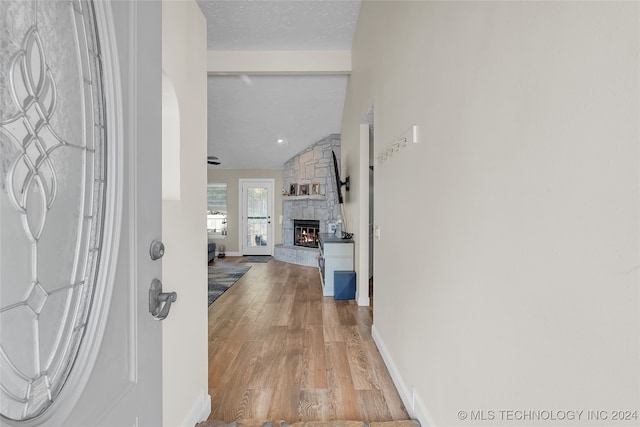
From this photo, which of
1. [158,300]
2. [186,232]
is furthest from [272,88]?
[158,300]

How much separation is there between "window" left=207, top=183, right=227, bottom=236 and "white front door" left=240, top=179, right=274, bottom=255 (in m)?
0.50

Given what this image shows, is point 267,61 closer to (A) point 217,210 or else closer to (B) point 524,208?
(B) point 524,208

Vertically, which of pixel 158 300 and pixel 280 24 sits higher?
pixel 280 24

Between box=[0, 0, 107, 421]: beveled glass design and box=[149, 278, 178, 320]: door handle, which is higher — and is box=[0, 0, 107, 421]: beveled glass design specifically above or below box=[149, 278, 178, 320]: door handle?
above

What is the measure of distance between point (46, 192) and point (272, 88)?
4.53 m

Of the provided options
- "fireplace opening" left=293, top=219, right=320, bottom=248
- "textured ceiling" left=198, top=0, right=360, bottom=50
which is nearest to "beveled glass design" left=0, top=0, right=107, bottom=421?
"textured ceiling" left=198, top=0, right=360, bottom=50

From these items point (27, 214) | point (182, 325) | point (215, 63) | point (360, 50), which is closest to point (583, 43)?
point (27, 214)

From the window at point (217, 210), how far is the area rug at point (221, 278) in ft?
6.08

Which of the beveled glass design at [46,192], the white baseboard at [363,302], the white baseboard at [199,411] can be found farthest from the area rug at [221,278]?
the beveled glass design at [46,192]

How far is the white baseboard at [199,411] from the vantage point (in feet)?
4.82

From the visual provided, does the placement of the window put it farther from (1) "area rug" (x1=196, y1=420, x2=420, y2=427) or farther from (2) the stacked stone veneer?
(1) "area rug" (x1=196, y1=420, x2=420, y2=427)

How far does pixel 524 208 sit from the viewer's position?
828 mm

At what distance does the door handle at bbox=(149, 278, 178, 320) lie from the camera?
0.72 meters

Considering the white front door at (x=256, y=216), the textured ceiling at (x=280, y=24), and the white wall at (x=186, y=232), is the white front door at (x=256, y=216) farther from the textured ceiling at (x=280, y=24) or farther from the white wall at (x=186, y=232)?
the white wall at (x=186, y=232)
